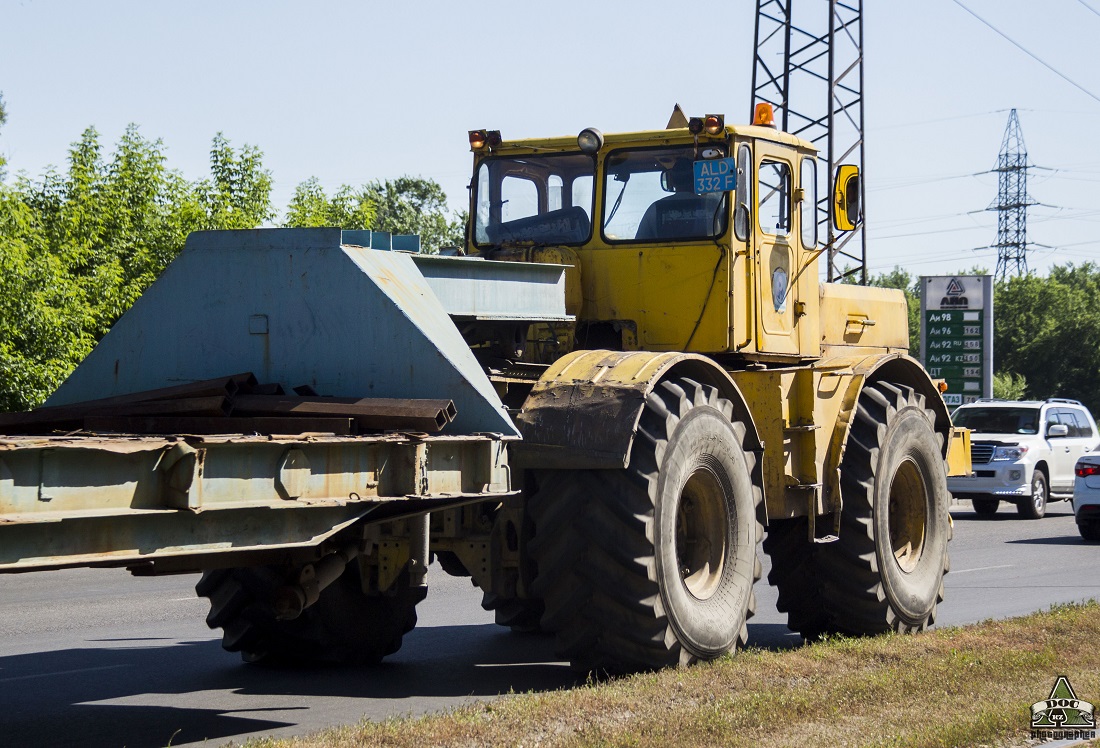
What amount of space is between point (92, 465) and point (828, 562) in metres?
5.96

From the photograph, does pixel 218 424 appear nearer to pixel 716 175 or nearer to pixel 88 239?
pixel 716 175

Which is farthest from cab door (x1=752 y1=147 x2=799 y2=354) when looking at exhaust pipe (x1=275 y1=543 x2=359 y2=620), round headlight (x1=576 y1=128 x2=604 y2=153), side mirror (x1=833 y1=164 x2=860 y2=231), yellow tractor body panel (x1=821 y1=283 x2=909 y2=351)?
exhaust pipe (x1=275 y1=543 x2=359 y2=620)

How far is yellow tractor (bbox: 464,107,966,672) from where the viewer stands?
25.0 ft

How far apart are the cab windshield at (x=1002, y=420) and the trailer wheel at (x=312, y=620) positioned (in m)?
18.7

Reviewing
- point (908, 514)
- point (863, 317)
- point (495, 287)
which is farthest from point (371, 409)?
point (863, 317)

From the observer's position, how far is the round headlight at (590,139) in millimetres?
A: 9594

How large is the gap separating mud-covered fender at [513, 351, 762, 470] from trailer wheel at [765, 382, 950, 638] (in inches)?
98.4

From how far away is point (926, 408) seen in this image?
11297 millimetres

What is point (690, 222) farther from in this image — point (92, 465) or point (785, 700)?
point (92, 465)

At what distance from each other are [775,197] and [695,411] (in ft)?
8.13

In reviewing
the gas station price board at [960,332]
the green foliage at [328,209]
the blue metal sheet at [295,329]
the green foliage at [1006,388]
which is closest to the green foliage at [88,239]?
the green foliage at [328,209]

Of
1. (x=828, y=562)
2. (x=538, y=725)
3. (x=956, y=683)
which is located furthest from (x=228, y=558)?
(x=828, y=562)

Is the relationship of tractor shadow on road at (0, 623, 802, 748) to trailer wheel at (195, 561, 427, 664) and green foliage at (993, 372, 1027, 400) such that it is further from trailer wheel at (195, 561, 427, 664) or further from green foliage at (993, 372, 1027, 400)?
Answer: green foliage at (993, 372, 1027, 400)

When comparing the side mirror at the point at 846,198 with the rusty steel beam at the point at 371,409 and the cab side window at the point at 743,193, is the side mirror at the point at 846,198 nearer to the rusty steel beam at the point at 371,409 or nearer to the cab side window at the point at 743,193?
the cab side window at the point at 743,193
